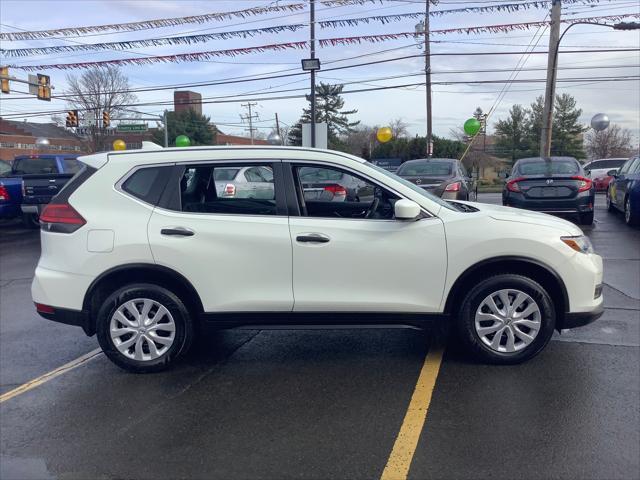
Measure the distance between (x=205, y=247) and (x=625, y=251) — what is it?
305 inches

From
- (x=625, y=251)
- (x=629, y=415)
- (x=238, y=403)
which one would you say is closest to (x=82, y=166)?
(x=238, y=403)

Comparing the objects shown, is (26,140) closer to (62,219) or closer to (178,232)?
(62,219)

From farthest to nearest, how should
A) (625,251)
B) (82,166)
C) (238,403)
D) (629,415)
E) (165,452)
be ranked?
(625,251) → (82,166) → (238,403) → (629,415) → (165,452)

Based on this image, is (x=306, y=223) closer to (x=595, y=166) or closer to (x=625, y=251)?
(x=625, y=251)

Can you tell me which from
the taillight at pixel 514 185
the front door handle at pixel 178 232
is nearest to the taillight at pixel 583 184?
the taillight at pixel 514 185

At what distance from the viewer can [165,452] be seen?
342 cm

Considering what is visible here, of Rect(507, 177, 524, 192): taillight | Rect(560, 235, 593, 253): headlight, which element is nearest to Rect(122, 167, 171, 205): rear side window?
Rect(560, 235, 593, 253): headlight

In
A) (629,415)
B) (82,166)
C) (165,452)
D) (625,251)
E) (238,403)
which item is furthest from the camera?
(625,251)

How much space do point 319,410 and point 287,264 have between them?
114 cm

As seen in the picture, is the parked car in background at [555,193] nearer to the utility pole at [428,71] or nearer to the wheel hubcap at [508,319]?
the wheel hubcap at [508,319]

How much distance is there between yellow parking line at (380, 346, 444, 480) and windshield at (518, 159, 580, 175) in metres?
8.10

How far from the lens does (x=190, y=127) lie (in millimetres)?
54812

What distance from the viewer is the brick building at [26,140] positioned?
80688mm

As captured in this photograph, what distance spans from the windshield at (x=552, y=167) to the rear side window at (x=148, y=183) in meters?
9.16
